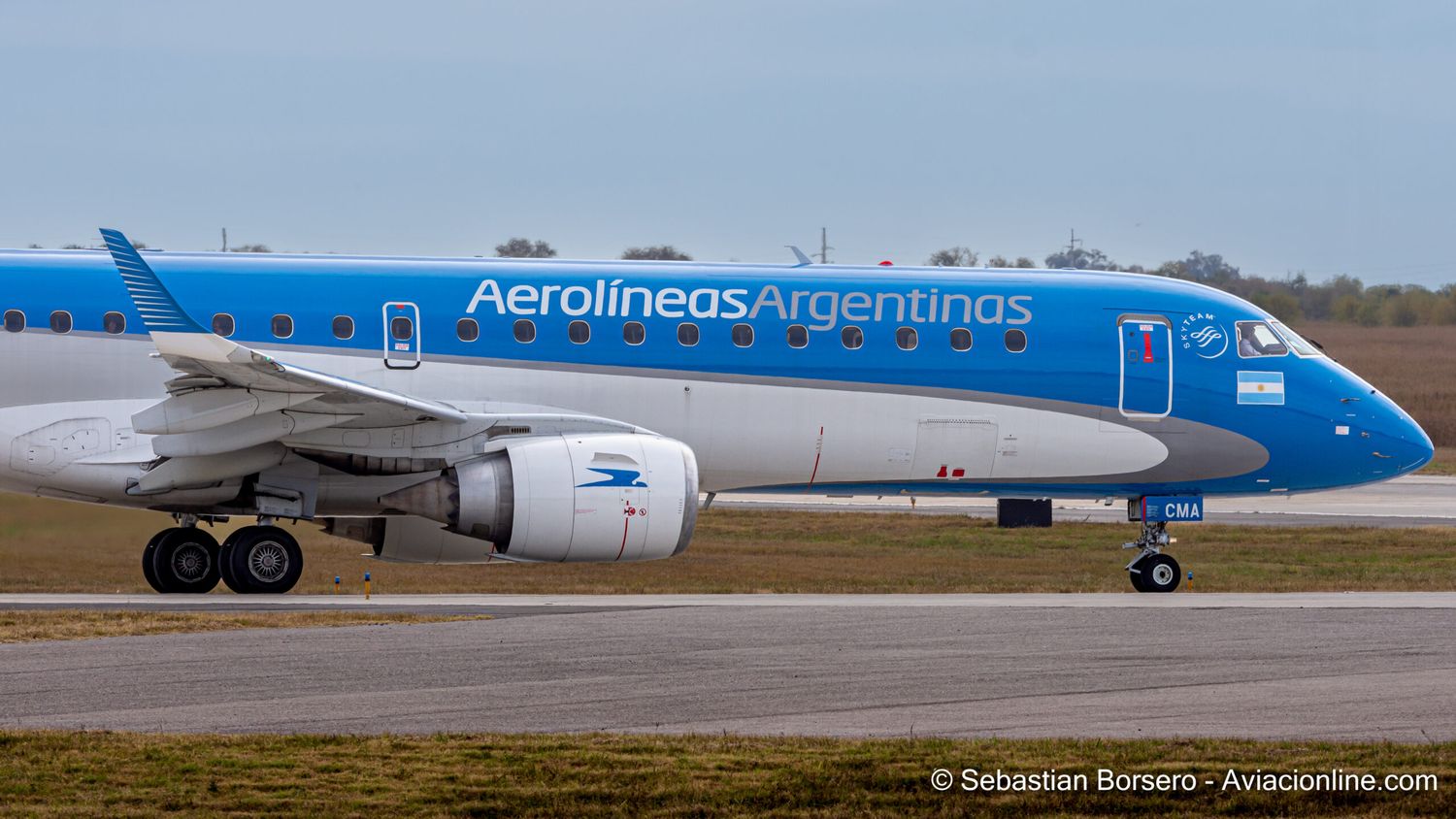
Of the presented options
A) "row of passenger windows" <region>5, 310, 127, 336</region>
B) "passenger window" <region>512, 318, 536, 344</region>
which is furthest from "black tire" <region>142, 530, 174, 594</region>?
"passenger window" <region>512, 318, 536, 344</region>

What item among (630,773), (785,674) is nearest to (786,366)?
(785,674)

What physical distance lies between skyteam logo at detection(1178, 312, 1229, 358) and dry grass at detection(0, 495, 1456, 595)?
334cm

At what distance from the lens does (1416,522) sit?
3631 cm

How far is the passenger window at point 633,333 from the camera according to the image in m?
Answer: 19.3

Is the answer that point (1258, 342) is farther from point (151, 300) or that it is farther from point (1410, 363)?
point (1410, 363)

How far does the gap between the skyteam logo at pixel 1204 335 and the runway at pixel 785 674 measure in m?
4.28

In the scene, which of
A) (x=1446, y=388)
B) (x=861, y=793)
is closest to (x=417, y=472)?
(x=861, y=793)

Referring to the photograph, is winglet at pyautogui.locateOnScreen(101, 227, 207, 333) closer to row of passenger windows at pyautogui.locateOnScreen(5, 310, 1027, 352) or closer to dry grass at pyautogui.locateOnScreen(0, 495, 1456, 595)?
row of passenger windows at pyautogui.locateOnScreen(5, 310, 1027, 352)

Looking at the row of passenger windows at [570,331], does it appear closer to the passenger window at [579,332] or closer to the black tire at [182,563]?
the passenger window at [579,332]

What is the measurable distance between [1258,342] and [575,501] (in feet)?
28.1

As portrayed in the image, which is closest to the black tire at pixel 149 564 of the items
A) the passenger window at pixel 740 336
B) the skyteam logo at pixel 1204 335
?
the passenger window at pixel 740 336

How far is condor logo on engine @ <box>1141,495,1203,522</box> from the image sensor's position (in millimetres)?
20484

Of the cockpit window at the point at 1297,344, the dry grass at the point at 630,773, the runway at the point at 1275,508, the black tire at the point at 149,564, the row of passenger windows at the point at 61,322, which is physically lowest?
the runway at the point at 1275,508

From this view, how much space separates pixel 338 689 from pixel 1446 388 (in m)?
59.0
